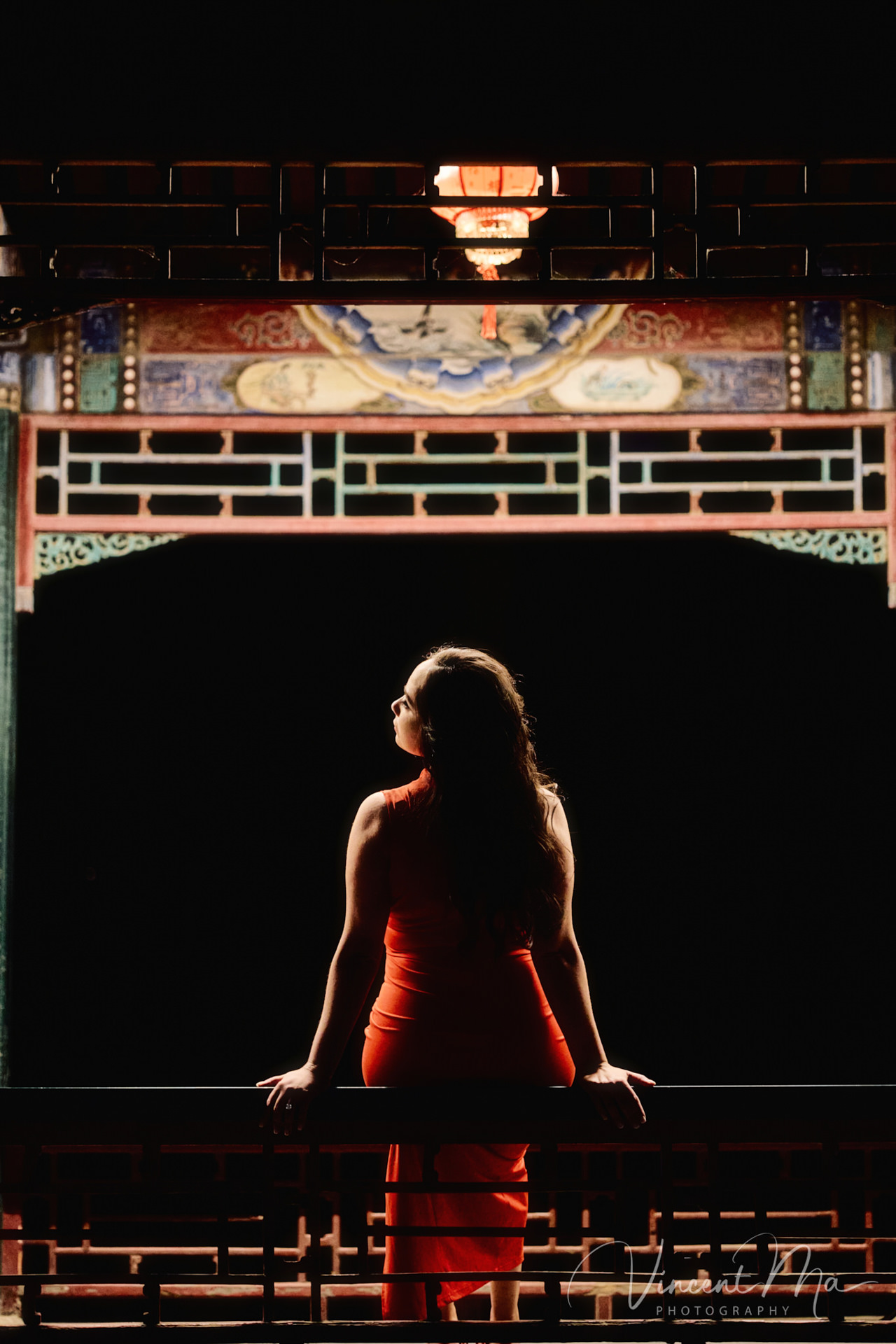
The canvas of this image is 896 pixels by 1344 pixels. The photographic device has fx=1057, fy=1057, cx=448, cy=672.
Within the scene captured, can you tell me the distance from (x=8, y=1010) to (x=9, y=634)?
4.11ft

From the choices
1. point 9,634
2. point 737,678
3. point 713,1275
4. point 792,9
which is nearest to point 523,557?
point 737,678

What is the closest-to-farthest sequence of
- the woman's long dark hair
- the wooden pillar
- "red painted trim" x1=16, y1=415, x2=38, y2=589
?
1. the woman's long dark hair
2. the wooden pillar
3. "red painted trim" x1=16, y1=415, x2=38, y2=589

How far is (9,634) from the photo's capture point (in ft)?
11.7

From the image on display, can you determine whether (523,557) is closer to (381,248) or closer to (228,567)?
(228,567)

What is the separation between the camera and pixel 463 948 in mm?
1715

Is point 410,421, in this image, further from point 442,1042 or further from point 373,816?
point 442,1042

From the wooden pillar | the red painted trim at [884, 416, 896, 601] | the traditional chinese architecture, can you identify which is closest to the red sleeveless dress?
the traditional chinese architecture

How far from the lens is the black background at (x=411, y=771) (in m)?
4.10

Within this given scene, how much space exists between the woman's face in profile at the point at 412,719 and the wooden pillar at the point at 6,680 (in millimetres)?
2195

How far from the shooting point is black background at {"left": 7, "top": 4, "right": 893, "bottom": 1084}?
410 centimetres

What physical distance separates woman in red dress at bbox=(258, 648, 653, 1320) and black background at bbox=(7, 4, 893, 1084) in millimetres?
2312

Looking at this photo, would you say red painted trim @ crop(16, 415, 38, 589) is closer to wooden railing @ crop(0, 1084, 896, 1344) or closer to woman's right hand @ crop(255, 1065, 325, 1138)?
wooden railing @ crop(0, 1084, 896, 1344)
